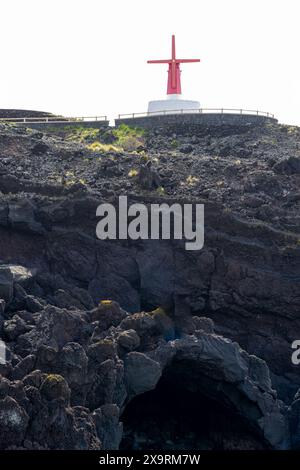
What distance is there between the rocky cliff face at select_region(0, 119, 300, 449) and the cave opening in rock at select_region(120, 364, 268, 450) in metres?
0.09

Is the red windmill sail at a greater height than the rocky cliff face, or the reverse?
the red windmill sail

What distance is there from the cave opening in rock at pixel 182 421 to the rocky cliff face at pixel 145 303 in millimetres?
89

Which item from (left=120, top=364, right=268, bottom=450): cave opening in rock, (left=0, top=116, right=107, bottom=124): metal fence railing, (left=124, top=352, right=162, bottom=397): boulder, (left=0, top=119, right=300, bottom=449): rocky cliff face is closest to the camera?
(left=0, top=119, right=300, bottom=449): rocky cliff face

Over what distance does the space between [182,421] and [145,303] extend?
20.2ft

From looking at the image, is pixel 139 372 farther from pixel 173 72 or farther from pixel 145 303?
pixel 173 72

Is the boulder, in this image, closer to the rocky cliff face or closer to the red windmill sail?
the rocky cliff face

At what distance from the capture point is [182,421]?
2226 inches

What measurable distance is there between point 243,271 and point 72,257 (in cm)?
874

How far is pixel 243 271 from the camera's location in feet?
188

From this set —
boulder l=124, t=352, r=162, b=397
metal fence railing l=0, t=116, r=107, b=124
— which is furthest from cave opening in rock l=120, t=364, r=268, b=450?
metal fence railing l=0, t=116, r=107, b=124

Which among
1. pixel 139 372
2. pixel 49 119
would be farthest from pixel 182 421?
pixel 49 119

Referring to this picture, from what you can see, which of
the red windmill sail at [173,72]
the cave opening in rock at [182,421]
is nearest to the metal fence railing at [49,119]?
the red windmill sail at [173,72]

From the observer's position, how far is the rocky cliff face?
44.1 m
